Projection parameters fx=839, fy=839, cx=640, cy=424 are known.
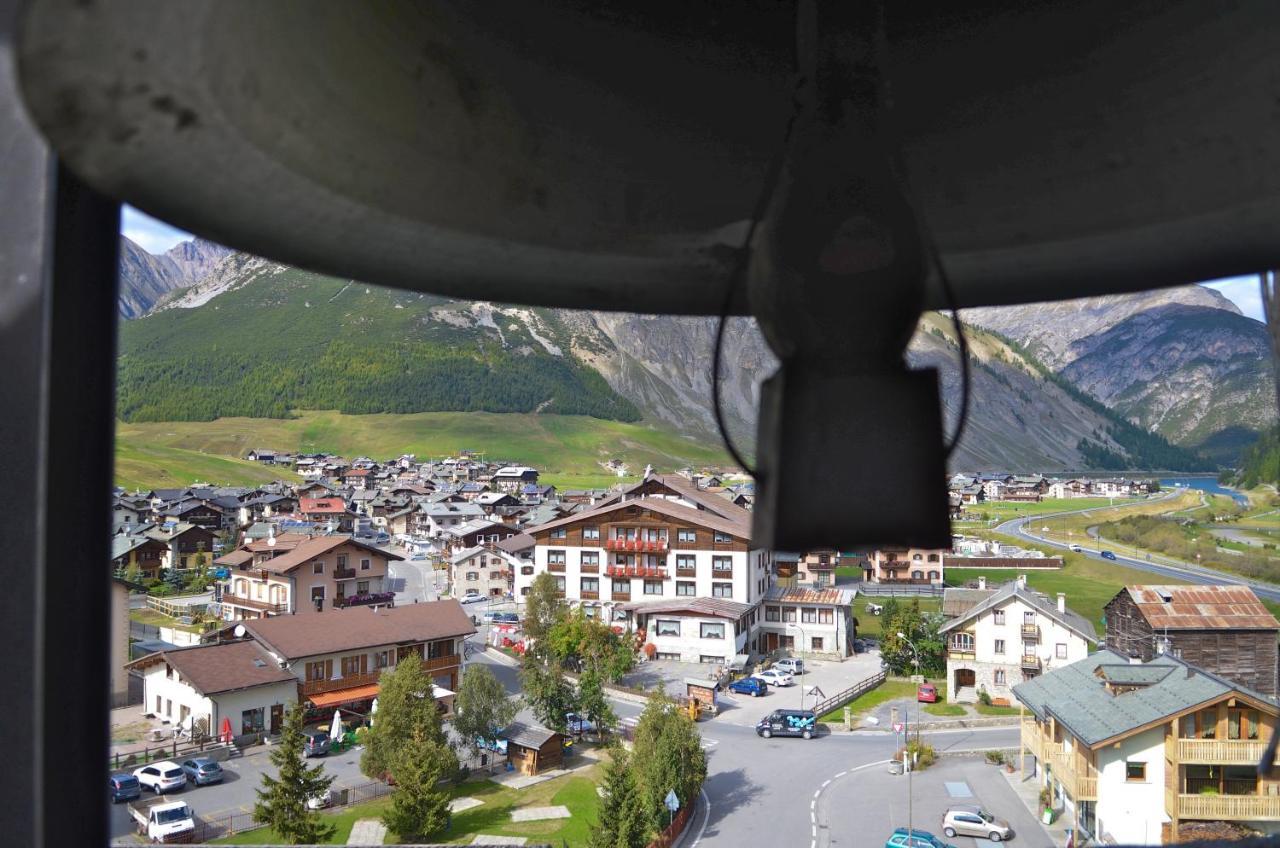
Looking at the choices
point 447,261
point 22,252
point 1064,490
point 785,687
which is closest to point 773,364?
point 447,261

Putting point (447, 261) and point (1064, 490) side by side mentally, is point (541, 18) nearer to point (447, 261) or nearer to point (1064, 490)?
point (447, 261)

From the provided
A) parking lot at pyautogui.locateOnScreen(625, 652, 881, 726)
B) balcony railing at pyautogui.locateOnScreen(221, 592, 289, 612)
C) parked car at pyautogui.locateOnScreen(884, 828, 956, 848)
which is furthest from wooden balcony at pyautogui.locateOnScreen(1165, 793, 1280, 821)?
balcony railing at pyautogui.locateOnScreen(221, 592, 289, 612)

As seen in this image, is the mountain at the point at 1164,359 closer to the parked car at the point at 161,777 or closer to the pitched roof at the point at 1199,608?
the pitched roof at the point at 1199,608

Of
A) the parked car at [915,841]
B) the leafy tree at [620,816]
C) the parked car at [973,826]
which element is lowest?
the parked car at [973,826]

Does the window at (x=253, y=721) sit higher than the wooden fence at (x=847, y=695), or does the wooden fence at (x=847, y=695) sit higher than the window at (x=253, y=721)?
the window at (x=253, y=721)

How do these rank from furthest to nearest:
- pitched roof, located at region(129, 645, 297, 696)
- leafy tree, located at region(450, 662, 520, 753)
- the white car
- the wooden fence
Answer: the white car < the wooden fence < pitched roof, located at region(129, 645, 297, 696) < leafy tree, located at region(450, 662, 520, 753)

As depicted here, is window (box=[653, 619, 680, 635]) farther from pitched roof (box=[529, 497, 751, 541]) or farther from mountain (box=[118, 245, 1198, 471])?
mountain (box=[118, 245, 1198, 471])

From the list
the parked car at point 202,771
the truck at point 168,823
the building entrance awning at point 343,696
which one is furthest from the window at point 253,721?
the truck at point 168,823
